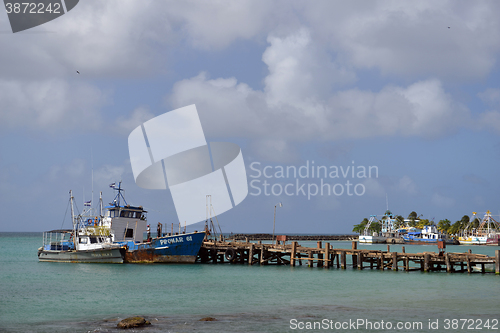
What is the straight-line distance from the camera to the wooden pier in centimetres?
4119

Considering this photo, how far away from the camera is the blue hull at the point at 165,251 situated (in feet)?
166

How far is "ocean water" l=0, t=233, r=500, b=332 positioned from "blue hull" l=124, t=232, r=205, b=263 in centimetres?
545

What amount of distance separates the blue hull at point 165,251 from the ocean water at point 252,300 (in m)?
5.45

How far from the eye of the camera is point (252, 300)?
93.8 feet

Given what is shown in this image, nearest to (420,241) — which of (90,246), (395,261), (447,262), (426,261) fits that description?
(395,261)

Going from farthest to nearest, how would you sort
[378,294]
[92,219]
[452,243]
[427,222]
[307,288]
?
1. [427,222]
2. [452,243]
3. [92,219]
4. [307,288]
5. [378,294]

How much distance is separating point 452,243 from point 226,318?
121781mm

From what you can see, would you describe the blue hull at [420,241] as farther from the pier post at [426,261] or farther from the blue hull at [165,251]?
the blue hull at [165,251]

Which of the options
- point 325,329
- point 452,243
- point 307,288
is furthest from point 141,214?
point 452,243

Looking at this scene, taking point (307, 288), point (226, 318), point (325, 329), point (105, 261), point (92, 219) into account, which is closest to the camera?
point (325, 329)

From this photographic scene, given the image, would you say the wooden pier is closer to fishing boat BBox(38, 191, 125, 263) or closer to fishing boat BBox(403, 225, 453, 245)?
fishing boat BBox(38, 191, 125, 263)

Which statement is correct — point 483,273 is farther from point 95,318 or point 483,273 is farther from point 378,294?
point 95,318

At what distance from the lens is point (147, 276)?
40531 mm

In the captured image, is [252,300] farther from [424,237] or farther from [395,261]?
[424,237]
